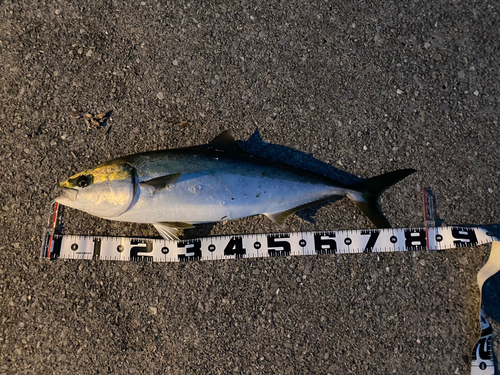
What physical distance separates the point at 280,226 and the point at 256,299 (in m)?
0.81

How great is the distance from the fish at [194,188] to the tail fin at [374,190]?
4cm

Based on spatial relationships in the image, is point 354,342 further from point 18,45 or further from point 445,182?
point 18,45

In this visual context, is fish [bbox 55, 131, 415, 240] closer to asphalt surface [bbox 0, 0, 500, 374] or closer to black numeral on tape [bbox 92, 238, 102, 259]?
asphalt surface [bbox 0, 0, 500, 374]

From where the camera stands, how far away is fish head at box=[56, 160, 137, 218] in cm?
272

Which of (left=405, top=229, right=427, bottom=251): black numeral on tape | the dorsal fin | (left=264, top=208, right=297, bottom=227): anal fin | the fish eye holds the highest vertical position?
the dorsal fin

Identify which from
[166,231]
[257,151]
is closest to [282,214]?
[257,151]

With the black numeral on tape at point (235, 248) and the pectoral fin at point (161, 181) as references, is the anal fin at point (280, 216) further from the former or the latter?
the pectoral fin at point (161, 181)

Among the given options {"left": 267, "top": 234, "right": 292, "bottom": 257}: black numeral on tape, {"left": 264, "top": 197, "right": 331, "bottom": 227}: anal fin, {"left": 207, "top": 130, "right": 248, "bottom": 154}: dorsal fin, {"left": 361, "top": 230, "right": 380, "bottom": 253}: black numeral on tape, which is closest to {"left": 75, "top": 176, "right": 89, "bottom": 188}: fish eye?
{"left": 207, "top": 130, "right": 248, "bottom": 154}: dorsal fin

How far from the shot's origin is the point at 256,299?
3113mm

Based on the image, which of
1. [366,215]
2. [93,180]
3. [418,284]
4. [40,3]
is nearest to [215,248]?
[93,180]

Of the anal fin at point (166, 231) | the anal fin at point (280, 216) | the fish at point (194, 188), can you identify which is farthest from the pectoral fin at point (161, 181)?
the anal fin at point (280, 216)

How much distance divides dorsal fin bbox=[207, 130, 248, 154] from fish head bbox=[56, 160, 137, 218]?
0.83m

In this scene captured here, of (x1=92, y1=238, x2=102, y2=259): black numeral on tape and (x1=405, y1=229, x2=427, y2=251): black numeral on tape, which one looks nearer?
(x1=92, y1=238, x2=102, y2=259): black numeral on tape

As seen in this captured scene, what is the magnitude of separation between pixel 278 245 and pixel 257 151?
1.05 metres
